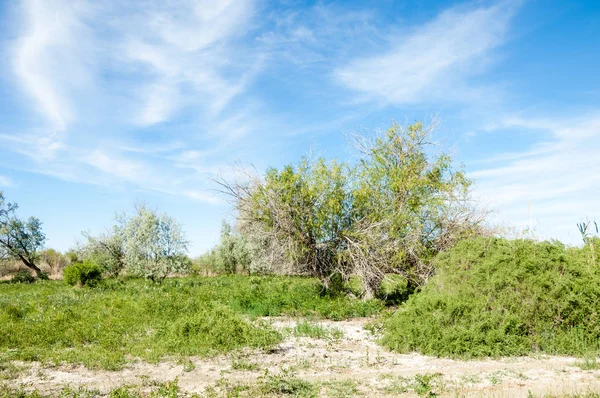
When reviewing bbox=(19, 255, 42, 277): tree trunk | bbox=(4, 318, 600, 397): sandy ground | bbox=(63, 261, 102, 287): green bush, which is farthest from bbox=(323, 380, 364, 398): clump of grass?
bbox=(19, 255, 42, 277): tree trunk

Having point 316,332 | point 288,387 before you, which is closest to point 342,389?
point 288,387

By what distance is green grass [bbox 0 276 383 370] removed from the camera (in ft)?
32.7

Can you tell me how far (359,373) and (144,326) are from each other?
6.39 metres

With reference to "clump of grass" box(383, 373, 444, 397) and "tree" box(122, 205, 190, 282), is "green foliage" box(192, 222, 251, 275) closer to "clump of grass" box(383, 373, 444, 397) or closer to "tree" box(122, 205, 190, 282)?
"tree" box(122, 205, 190, 282)

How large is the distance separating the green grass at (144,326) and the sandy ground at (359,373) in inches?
18.4

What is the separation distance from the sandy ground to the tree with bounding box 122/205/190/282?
18701 millimetres

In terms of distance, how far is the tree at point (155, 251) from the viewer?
27812 mm

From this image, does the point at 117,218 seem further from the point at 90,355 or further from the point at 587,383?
the point at 587,383

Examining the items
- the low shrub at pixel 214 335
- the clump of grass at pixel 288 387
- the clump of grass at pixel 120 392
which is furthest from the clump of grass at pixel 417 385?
the low shrub at pixel 214 335

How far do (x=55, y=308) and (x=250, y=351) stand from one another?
855 centimetres

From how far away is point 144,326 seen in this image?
497 inches

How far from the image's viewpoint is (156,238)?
28312 millimetres

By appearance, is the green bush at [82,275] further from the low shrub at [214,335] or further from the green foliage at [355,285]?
the low shrub at [214,335]

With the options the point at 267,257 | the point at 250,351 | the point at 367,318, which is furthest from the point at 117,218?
the point at 250,351
